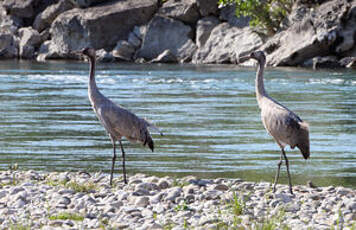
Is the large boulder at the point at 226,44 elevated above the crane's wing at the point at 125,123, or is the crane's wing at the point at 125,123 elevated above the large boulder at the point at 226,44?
the crane's wing at the point at 125,123

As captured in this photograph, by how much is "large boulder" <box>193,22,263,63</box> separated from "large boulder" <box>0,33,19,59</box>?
46.3ft

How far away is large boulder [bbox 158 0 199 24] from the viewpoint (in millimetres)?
45906

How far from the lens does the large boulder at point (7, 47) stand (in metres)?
51.9

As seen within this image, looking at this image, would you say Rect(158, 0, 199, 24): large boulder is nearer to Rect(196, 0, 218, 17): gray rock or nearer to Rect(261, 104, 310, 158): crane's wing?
Rect(196, 0, 218, 17): gray rock

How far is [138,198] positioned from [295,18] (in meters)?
31.3

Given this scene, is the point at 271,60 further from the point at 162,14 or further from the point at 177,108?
the point at 177,108

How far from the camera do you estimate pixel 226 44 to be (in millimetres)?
43250

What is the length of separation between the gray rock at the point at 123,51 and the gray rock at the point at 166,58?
260 centimetres

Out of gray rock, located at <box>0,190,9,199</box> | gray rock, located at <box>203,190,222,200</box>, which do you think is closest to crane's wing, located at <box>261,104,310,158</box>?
gray rock, located at <box>203,190,222,200</box>

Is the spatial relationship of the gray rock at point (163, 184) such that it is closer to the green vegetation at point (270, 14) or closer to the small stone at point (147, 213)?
the small stone at point (147, 213)

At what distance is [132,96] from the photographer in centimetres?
2453

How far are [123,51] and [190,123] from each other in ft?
97.9

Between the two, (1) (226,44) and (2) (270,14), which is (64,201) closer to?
(2) (270,14)

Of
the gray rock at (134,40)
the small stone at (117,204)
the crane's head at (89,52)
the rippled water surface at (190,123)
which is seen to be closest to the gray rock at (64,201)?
the small stone at (117,204)
